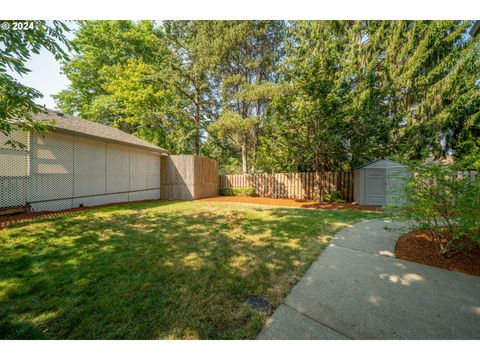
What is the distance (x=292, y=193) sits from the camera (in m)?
12.0

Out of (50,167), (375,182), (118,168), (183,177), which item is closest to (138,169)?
(118,168)

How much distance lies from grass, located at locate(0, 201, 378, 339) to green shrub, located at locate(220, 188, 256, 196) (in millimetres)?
8162

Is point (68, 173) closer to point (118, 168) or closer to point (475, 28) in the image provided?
point (118, 168)

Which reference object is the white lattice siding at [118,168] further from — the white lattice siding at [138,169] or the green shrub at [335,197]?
the green shrub at [335,197]

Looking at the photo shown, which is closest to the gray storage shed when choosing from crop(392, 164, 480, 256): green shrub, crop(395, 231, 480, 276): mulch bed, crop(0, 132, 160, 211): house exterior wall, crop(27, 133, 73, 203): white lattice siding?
crop(395, 231, 480, 276): mulch bed

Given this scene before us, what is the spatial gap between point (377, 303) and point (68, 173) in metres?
9.51

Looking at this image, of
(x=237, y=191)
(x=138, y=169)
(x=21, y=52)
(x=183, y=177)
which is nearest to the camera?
(x=21, y=52)

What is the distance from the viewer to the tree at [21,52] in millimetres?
2957

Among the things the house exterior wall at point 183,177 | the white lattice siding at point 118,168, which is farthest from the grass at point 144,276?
the house exterior wall at point 183,177

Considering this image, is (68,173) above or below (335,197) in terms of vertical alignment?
above

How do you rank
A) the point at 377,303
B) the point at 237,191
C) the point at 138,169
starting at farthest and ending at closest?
the point at 237,191 → the point at 138,169 → the point at 377,303

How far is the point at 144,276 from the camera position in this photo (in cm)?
255

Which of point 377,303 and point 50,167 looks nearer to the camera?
point 377,303

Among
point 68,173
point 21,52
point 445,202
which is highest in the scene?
point 21,52
